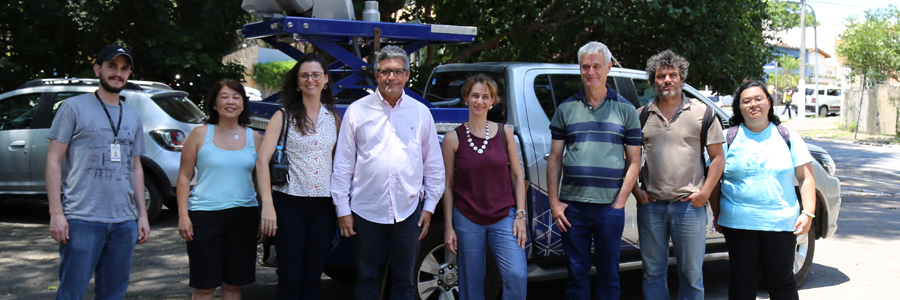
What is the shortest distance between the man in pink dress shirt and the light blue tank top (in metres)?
0.48

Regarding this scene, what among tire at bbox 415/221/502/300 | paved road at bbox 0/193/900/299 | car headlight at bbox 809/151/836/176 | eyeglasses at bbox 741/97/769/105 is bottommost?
paved road at bbox 0/193/900/299

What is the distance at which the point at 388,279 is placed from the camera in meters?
4.40

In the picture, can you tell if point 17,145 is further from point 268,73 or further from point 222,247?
point 268,73

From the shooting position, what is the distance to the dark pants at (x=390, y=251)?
3652 mm

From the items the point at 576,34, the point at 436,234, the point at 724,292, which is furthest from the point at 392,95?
the point at 576,34

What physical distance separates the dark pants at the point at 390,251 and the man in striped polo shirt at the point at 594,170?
837 mm

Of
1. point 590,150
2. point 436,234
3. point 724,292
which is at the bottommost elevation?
point 724,292

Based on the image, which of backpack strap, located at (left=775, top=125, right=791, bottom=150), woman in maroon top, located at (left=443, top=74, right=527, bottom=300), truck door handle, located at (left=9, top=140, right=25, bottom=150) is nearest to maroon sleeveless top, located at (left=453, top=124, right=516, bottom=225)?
woman in maroon top, located at (left=443, top=74, right=527, bottom=300)

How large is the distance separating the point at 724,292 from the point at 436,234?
2567 millimetres

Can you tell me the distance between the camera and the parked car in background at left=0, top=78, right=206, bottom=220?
7508mm

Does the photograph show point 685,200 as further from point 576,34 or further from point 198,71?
point 198,71

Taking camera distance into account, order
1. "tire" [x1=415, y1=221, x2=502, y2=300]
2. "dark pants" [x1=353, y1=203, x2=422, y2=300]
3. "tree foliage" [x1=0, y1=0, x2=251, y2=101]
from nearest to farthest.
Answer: "dark pants" [x1=353, y1=203, x2=422, y2=300] → "tire" [x1=415, y1=221, x2=502, y2=300] → "tree foliage" [x1=0, y1=0, x2=251, y2=101]

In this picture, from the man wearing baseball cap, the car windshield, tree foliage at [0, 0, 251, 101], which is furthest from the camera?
tree foliage at [0, 0, 251, 101]

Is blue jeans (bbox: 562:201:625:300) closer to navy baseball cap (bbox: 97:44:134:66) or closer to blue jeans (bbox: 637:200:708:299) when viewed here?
blue jeans (bbox: 637:200:708:299)
